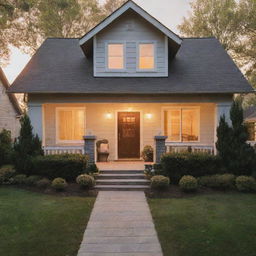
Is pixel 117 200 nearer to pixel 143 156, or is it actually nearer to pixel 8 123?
pixel 143 156

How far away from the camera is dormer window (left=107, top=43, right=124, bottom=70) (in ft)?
42.1

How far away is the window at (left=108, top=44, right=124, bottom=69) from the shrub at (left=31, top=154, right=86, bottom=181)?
194 inches

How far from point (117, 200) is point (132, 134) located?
5699mm

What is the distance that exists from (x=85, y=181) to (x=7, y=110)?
12564mm

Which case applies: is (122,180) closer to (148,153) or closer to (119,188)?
(119,188)

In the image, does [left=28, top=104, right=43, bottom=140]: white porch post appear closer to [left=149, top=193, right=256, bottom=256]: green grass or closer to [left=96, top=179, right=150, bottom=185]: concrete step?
[left=96, top=179, right=150, bottom=185]: concrete step

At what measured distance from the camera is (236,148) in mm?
10250

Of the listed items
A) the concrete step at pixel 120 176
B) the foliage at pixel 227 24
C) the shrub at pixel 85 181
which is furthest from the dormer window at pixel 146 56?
the foliage at pixel 227 24

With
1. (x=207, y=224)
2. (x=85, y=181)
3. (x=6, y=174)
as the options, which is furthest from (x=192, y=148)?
(x=6, y=174)

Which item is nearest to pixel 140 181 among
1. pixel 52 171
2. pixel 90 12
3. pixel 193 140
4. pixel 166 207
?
pixel 166 207

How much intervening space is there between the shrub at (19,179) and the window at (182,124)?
6.99 m

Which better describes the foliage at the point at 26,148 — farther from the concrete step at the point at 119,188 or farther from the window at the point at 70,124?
the concrete step at the point at 119,188

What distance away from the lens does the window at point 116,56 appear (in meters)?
12.8

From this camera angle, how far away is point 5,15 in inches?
838
